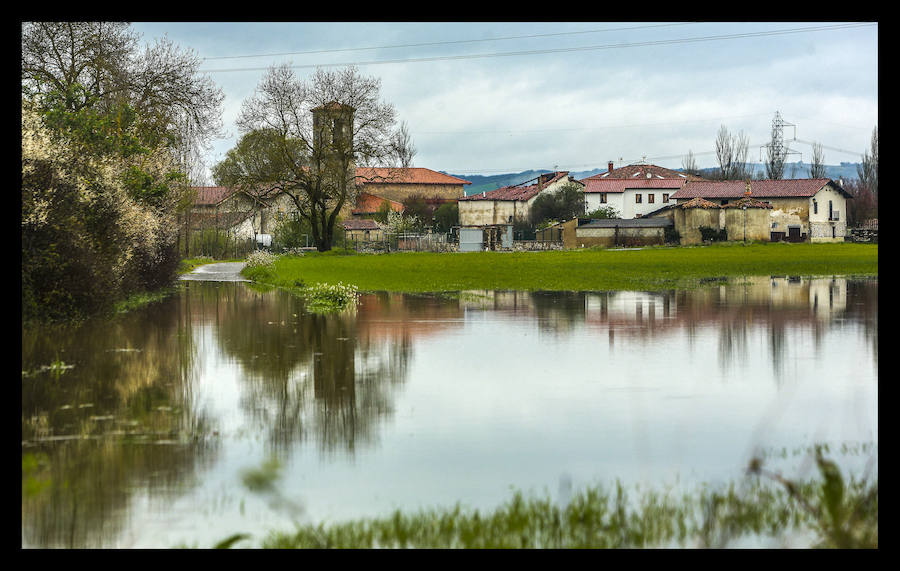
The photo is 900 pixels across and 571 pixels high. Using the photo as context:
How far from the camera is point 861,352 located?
1567 cm

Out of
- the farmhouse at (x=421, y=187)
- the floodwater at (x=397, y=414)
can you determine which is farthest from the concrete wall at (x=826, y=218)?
the floodwater at (x=397, y=414)

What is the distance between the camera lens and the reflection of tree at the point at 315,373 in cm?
1018

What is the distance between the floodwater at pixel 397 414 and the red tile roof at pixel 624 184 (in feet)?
350

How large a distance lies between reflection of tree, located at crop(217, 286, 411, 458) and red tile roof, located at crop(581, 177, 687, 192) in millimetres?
105824

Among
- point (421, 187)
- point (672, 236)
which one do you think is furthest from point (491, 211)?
point (421, 187)

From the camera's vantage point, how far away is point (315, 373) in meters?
14.1

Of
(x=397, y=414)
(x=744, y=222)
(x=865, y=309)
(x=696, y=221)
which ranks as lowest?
(x=397, y=414)

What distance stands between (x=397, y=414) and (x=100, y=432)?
3144 millimetres

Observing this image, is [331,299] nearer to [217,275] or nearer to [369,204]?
[217,275]

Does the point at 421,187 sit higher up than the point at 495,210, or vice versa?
the point at 421,187

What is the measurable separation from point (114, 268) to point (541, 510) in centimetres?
1992

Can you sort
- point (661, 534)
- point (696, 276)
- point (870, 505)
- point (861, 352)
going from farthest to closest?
1. point (696, 276)
2. point (861, 352)
3. point (870, 505)
4. point (661, 534)
